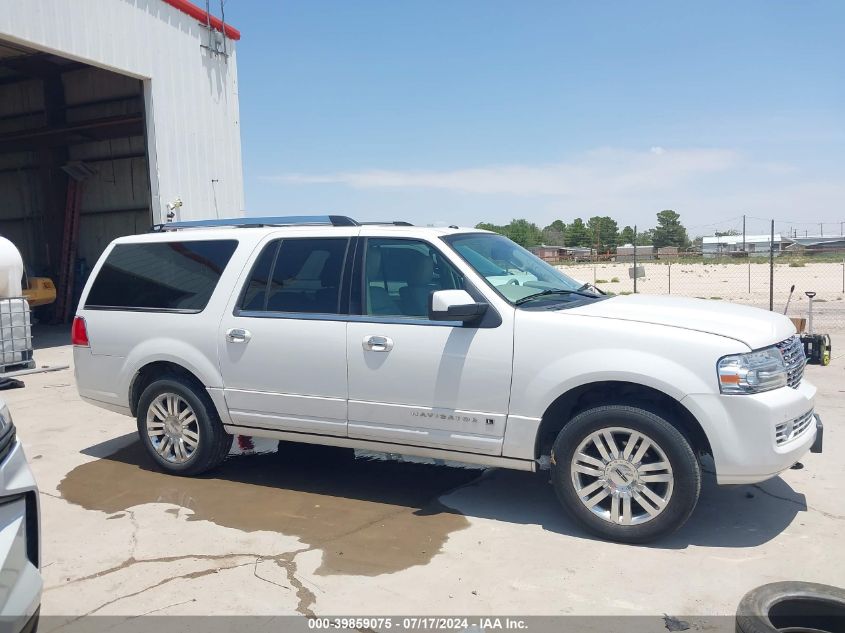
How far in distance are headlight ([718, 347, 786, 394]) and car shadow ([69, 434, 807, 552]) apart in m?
0.99

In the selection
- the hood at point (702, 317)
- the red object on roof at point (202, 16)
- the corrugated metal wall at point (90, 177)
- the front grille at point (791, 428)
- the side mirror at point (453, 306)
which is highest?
the red object on roof at point (202, 16)

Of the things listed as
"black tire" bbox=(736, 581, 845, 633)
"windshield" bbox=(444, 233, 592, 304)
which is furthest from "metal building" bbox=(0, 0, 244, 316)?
"black tire" bbox=(736, 581, 845, 633)

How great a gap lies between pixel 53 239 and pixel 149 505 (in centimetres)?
1756

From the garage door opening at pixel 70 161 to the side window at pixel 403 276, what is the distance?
15316mm

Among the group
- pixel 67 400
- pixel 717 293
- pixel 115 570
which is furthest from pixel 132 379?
pixel 717 293

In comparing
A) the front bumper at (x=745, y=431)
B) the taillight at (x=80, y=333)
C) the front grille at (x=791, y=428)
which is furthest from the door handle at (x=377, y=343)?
the taillight at (x=80, y=333)

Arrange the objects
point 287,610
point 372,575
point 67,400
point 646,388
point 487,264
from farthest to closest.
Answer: point 67,400 → point 487,264 → point 646,388 → point 372,575 → point 287,610

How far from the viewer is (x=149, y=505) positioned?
5.07 meters

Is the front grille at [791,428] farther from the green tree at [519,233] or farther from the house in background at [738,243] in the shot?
the house in background at [738,243]

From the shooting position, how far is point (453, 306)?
14.1 feet

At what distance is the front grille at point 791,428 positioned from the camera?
3.95 m

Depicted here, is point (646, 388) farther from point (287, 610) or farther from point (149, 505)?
point (149, 505)

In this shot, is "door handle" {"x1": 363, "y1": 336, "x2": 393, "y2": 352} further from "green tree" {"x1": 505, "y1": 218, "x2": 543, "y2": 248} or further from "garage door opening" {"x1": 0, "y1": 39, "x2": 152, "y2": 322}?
"garage door opening" {"x1": 0, "y1": 39, "x2": 152, "y2": 322}

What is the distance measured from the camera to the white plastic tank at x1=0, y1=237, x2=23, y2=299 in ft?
37.0
